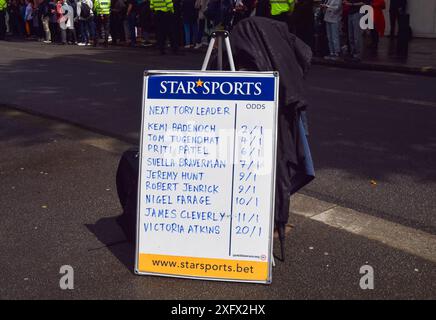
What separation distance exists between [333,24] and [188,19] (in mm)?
6033

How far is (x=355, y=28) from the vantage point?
13.9m

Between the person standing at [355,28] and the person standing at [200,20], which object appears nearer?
the person standing at [355,28]

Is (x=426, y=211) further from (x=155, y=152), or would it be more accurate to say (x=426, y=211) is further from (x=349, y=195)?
(x=155, y=152)

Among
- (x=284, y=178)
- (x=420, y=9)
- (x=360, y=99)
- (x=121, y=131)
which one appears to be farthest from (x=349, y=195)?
(x=420, y=9)

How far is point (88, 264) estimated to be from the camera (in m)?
4.05

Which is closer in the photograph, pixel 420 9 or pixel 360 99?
pixel 360 99

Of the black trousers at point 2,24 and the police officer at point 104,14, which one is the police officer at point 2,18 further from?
the police officer at point 104,14

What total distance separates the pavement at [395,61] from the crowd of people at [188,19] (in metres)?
0.37

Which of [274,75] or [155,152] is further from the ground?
[274,75]

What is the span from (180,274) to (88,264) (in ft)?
2.30

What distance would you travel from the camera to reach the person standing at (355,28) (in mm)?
13695

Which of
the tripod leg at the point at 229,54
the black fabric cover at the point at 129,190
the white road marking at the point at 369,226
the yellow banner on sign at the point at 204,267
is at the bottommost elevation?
the white road marking at the point at 369,226

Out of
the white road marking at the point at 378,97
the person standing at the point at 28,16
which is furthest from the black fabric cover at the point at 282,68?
the person standing at the point at 28,16

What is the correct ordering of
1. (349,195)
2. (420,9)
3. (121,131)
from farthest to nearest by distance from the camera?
(420,9) → (121,131) → (349,195)
